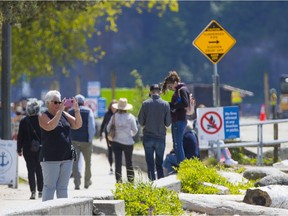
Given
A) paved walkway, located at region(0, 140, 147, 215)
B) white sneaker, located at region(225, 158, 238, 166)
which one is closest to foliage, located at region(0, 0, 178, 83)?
paved walkway, located at region(0, 140, 147, 215)

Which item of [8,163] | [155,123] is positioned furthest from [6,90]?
[155,123]

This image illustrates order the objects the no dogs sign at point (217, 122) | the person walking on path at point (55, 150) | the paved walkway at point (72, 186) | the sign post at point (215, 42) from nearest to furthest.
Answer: the person walking on path at point (55, 150) → the paved walkway at point (72, 186) → the sign post at point (215, 42) → the no dogs sign at point (217, 122)

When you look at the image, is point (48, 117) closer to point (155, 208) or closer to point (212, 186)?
point (155, 208)

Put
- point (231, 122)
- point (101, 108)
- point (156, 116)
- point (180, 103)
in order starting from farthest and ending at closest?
point (101, 108), point (231, 122), point (156, 116), point (180, 103)

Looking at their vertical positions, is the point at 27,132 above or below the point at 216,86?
below

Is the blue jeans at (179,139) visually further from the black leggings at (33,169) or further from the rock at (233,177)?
the black leggings at (33,169)

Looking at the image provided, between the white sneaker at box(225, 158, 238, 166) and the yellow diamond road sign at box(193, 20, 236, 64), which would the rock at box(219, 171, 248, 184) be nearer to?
the yellow diamond road sign at box(193, 20, 236, 64)

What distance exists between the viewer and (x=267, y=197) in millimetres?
12055

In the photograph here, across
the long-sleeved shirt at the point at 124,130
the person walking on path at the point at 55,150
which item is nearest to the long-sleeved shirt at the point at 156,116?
the long-sleeved shirt at the point at 124,130

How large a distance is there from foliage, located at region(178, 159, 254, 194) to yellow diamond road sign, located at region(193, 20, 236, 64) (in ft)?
11.6

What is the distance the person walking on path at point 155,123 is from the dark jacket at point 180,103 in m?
0.14

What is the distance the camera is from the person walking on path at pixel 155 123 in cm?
1630

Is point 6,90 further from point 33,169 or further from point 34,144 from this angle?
point 34,144

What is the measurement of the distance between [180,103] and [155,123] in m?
0.62
